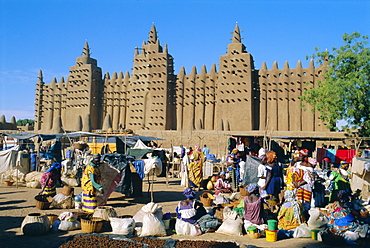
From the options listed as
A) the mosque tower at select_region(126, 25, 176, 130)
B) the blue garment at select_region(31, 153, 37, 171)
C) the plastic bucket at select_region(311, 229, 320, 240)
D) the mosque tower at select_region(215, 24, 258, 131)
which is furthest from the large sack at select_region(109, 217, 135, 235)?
the mosque tower at select_region(126, 25, 176, 130)

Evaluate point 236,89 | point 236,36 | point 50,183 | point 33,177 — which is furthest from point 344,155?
point 236,36

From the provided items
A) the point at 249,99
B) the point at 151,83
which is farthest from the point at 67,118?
the point at 249,99

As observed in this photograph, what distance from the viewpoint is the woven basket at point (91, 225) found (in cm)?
694

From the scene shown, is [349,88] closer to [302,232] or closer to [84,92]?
[302,232]

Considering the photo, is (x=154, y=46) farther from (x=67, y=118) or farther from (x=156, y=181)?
(x=156, y=181)

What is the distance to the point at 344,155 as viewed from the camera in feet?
50.6

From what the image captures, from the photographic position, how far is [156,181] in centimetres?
1552

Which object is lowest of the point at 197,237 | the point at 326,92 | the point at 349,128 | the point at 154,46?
the point at 197,237

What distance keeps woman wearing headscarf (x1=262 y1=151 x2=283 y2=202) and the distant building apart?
59.6 feet

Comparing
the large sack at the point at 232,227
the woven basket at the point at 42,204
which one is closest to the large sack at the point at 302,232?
the large sack at the point at 232,227

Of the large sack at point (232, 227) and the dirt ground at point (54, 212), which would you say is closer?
the dirt ground at point (54, 212)

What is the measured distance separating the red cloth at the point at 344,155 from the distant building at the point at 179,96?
11.3 metres

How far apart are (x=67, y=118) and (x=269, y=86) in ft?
80.3

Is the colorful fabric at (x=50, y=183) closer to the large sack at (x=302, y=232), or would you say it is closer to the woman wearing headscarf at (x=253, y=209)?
the woman wearing headscarf at (x=253, y=209)
